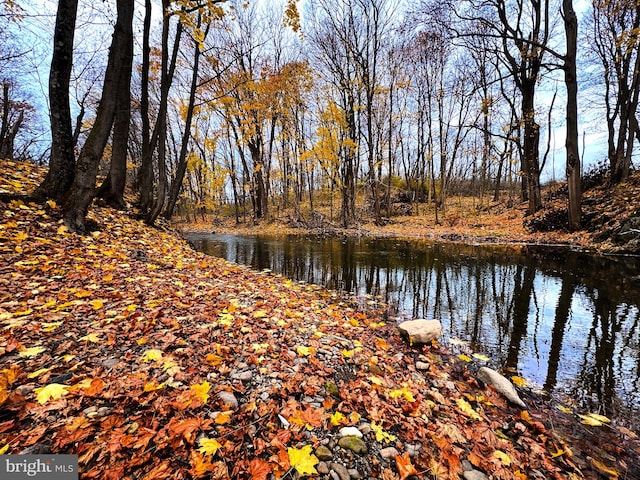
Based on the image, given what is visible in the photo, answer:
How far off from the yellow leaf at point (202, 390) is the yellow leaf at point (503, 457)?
2.11 m

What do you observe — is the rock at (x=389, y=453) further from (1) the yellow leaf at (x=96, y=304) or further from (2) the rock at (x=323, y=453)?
(1) the yellow leaf at (x=96, y=304)

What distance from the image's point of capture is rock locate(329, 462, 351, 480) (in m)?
1.62

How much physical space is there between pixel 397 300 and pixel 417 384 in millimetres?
3167

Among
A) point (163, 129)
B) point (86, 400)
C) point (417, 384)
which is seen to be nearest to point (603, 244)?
point (417, 384)

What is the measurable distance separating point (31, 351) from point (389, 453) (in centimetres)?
286

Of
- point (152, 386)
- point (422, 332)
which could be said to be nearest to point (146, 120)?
point (152, 386)

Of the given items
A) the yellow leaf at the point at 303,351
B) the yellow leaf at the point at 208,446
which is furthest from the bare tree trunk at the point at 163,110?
the yellow leaf at the point at 208,446

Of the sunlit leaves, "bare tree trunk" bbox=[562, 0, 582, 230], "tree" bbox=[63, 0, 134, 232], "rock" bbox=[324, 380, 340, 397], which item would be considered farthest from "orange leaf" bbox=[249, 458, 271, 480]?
"bare tree trunk" bbox=[562, 0, 582, 230]

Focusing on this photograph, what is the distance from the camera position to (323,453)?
1734 millimetres

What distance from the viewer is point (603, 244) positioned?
894 centimetres

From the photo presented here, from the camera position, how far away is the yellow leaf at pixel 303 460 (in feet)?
5.12

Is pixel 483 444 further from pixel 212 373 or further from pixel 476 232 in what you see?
pixel 476 232

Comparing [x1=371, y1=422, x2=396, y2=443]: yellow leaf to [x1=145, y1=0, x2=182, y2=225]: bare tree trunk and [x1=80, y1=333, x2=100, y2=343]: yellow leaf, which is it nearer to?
[x1=80, y1=333, x2=100, y2=343]: yellow leaf

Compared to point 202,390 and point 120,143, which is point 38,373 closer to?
point 202,390
